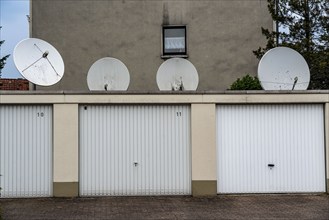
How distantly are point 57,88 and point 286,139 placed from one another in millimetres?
9223

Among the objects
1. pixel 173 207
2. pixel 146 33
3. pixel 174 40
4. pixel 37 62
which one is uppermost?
pixel 146 33

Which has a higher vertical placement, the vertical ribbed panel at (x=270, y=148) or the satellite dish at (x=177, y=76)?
the satellite dish at (x=177, y=76)

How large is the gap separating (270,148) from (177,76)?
348cm

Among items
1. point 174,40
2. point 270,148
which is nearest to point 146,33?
point 174,40

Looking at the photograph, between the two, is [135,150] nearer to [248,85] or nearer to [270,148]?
[270,148]

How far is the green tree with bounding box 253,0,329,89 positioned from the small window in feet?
9.28

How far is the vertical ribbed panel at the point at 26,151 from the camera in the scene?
45.5 feet

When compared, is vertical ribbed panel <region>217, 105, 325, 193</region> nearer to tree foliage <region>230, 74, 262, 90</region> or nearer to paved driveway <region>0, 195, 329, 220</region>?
paved driveway <region>0, 195, 329, 220</region>

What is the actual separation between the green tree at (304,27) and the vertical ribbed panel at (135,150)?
652 centimetres

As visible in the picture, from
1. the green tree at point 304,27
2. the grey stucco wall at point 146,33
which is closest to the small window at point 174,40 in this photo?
the grey stucco wall at point 146,33

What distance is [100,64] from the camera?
15.5m

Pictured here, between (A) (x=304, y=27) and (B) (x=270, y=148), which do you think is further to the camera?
(A) (x=304, y=27)

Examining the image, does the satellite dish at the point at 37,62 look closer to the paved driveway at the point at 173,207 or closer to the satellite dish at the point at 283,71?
the paved driveway at the point at 173,207

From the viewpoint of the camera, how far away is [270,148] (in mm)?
14453
